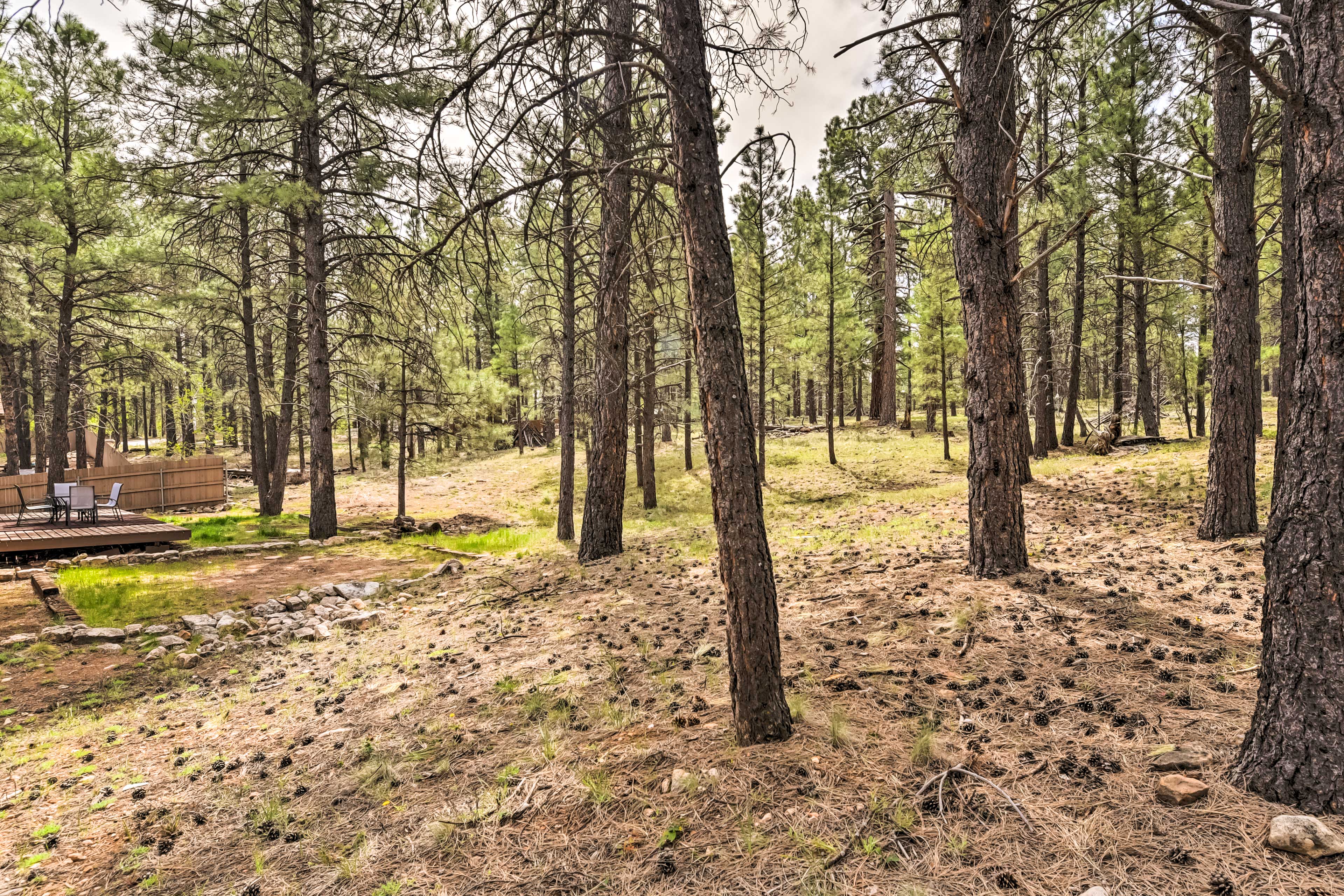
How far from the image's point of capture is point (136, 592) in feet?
28.4

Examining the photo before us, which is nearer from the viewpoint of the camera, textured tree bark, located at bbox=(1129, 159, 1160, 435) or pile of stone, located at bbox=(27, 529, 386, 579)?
pile of stone, located at bbox=(27, 529, 386, 579)

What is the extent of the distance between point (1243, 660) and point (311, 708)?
6.66 metres

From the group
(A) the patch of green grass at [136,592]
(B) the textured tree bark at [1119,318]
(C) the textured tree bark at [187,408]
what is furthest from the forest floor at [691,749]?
(C) the textured tree bark at [187,408]

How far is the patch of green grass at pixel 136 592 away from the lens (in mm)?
7734

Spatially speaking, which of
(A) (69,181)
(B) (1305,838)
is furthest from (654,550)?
(A) (69,181)

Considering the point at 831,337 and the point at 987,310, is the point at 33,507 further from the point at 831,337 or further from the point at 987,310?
the point at 831,337

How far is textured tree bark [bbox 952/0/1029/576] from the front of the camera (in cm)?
581

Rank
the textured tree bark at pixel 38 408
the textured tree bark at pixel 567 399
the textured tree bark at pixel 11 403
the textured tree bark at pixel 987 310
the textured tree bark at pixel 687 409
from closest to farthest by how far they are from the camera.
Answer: the textured tree bark at pixel 987 310 < the textured tree bark at pixel 567 399 < the textured tree bark at pixel 687 409 < the textured tree bark at pixel 11 403 < the textured tree bark at pixel 38 408

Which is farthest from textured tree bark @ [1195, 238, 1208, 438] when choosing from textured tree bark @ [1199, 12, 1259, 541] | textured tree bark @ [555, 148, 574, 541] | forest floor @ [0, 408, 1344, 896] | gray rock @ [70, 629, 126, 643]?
gray rock @ [70, 629, 126, 643]

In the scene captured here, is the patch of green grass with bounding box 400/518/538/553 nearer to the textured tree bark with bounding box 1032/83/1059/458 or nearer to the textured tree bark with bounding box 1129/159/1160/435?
the textured tree bark with bounding box 1032/83/1059/458

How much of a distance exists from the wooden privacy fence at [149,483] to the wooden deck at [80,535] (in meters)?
3.79

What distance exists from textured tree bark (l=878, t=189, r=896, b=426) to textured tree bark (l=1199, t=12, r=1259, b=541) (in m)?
18.9

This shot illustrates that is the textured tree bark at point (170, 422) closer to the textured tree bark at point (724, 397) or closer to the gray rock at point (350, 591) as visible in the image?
the gray rock at point (350, 591)

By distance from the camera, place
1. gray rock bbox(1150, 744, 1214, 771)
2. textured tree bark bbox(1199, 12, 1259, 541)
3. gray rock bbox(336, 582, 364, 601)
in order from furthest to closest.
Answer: gray rock bbox(336, 582, 364, 601), textured tree bark bbox(1199, 12, 1259, 541), gray rock bbox(1150, 744, 1214, 771)
